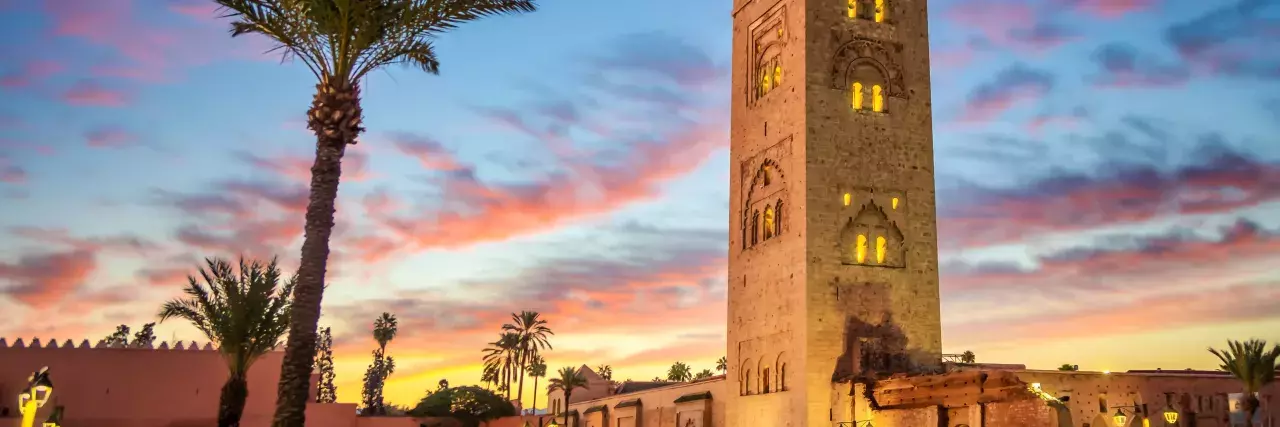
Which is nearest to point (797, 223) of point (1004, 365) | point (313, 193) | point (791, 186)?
point (791, 186)

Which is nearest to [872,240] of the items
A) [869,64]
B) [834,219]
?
[834,219]

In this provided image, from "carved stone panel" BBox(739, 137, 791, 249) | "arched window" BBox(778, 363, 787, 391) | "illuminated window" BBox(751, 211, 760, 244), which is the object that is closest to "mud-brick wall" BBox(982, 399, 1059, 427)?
"arched window" BBox(778, 363, 787, 391)

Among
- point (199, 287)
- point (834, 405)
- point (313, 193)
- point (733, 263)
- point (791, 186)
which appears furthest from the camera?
point (733, 263)

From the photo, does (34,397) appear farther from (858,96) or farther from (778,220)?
(858,96)

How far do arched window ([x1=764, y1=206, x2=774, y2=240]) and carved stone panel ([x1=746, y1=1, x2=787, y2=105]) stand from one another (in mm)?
3981

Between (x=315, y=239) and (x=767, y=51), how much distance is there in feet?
74.1

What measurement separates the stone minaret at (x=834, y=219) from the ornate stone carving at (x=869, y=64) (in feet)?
0.12

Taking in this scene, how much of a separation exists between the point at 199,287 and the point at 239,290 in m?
0.85

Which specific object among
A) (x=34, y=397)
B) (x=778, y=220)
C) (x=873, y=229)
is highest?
(x=778, y=220)

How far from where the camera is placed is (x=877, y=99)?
31.4 metres

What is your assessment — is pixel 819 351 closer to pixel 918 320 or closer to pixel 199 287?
pixel 918 320

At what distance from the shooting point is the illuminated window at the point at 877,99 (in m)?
31.3

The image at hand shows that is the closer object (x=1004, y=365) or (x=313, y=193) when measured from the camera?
(x=313, y=193)

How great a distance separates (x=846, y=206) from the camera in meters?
30.1
